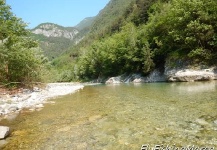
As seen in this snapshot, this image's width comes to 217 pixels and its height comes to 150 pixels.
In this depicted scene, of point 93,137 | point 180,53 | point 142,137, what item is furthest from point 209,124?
point 180,53

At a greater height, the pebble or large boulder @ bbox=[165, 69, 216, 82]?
large boulder @ bbox=[165, 69, 216, 82]

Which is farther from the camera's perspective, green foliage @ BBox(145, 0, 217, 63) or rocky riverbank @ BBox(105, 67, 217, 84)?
green foliage @ BBox(145, 0, 217, 63)

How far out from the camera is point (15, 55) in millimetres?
24641

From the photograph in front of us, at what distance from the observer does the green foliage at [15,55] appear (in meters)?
24.3

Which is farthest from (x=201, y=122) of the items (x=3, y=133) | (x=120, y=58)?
(x=120, y=58)

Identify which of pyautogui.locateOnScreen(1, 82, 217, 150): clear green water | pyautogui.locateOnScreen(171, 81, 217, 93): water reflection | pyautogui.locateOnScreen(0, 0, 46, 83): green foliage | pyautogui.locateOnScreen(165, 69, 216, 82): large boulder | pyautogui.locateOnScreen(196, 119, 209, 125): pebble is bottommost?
pyautogui.locateOnScreen(1, 82, 217, 150): clear green water

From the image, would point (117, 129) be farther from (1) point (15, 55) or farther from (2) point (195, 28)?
(2) point (195, 28)

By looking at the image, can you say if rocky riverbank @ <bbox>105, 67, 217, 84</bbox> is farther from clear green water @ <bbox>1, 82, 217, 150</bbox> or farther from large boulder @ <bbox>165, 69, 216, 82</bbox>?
clear green water @ <bbox>1, 82, 217, 150</bbox>

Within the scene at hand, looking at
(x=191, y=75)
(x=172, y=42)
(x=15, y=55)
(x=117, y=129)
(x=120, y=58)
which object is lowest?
(x=117, y=129)

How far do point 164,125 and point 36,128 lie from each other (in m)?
5.96

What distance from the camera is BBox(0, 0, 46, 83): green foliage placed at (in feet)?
79.8

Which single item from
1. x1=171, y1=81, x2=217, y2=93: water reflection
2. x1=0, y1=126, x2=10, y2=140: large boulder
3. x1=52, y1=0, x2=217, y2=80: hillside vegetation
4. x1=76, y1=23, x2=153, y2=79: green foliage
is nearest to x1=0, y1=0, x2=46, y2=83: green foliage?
x1=0, y1=126, x2=10, y2=140: large boulder

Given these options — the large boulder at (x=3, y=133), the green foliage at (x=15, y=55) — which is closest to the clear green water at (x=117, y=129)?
the large boulder at (x=3, y=133)

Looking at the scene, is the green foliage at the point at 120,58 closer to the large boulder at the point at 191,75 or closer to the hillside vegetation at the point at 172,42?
the hillside vegetation at the point at 172,42
